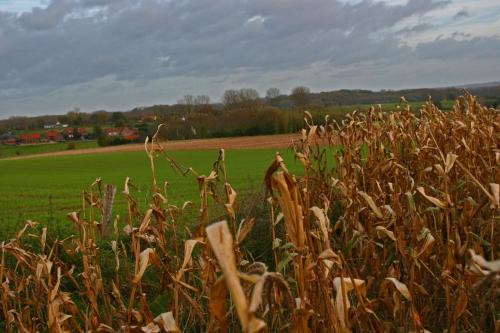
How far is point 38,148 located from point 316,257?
297 ft

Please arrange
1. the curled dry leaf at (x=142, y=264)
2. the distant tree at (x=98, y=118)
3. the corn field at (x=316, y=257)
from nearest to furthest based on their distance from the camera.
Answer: the corn field at (x=316, y=257)
the curled dry leaf at (x=142, y=264)
the distant tree at (x=98, y=118)

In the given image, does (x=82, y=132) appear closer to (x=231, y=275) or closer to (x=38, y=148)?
(x=38, y=148)

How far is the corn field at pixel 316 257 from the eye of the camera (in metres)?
1.96

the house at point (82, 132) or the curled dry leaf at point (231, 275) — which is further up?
the curled dry leaf at point (231, 275)

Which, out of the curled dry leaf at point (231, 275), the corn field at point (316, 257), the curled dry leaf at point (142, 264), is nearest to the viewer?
the curled dry leaf at point (231, 275)

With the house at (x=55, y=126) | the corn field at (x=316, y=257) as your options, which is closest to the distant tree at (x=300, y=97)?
the house at (x=55, y=126)

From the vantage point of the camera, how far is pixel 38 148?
3420 inches

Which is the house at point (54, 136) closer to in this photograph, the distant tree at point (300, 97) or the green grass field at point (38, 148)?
the green grass field at point (38, 148)

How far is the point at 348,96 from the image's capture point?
149 feet

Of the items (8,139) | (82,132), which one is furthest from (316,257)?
(8,139)

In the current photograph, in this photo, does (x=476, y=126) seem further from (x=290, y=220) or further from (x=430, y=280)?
(x=290, y=220)

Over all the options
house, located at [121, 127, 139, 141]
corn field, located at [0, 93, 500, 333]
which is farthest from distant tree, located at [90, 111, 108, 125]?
corn field, located at [0, 93, 500, 333]

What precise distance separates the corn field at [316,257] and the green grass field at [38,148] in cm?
8257

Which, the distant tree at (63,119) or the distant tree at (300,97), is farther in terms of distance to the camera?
the distant tree at (63,119)
